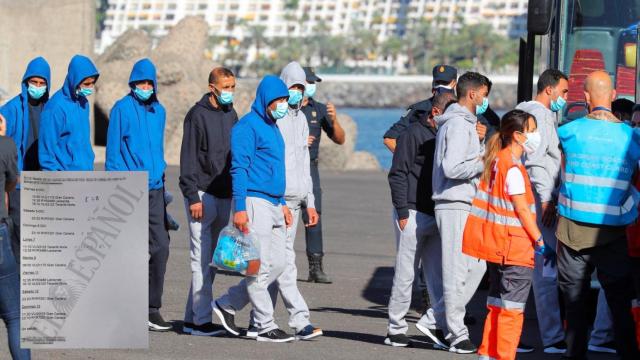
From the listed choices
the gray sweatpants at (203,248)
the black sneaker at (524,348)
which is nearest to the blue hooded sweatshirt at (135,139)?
the gray sweatpants at (203,248)

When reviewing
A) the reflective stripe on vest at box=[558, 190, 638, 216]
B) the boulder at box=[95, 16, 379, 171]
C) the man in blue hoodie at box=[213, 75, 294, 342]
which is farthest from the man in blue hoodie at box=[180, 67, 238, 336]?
the boulder at box=[95, 16, 379, 171]

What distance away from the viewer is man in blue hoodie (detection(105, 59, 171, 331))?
32.2 ft

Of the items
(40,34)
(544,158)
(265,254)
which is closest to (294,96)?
(265,254)

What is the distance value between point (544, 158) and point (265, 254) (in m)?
2.05

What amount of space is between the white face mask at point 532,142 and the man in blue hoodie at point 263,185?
5.65ft

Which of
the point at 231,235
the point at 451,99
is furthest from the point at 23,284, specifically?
the point at 451,99

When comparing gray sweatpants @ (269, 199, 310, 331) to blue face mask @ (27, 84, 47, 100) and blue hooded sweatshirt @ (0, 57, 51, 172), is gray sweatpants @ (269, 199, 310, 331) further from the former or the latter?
blue face mask @ (27, 84, 47, 100)

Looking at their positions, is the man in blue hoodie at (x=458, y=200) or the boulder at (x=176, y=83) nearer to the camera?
the man in blue hoodie at (x=458, y=200)

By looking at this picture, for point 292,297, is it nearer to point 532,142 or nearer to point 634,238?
point 532,142

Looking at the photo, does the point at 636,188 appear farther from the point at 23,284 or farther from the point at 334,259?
the point at 334,259

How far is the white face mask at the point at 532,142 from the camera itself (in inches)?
346

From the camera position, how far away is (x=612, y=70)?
36.2 ft

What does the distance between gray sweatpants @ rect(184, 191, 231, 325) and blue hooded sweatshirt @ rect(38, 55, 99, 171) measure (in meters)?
0.90
